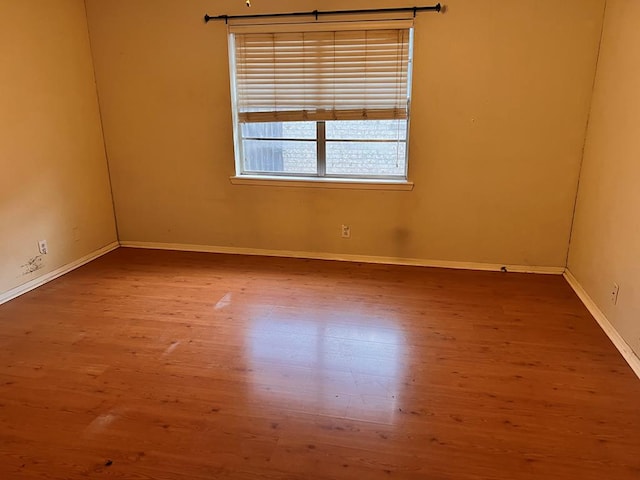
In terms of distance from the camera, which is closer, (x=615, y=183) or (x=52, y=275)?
(x=615, y=183)

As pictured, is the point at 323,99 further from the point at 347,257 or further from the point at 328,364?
the point at 328,364

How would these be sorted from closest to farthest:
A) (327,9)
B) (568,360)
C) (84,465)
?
(84,465), (568,360), (327,9)

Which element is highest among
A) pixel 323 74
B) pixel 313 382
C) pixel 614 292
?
pixel 323 74

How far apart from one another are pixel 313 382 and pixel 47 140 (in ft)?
9.69

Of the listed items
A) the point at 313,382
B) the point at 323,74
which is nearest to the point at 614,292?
the point at 313,382

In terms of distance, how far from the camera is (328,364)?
249cm

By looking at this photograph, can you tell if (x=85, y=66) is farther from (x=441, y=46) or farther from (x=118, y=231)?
(x=441, y=46)

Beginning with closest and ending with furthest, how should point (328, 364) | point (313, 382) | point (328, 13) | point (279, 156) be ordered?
point (313, 382)
point (328, 364)
point (328, 13)
point (279, 156)

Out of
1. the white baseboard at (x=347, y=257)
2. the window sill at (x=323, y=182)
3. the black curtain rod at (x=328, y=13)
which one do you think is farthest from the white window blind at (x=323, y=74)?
the white baseboard at (x=347, y=257)

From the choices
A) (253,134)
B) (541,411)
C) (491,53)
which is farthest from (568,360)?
(253,134)

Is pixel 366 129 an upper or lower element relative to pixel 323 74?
lower

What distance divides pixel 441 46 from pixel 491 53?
0.38 m

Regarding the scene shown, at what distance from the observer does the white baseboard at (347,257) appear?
12.5 feet

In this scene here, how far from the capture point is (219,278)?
3.73m
